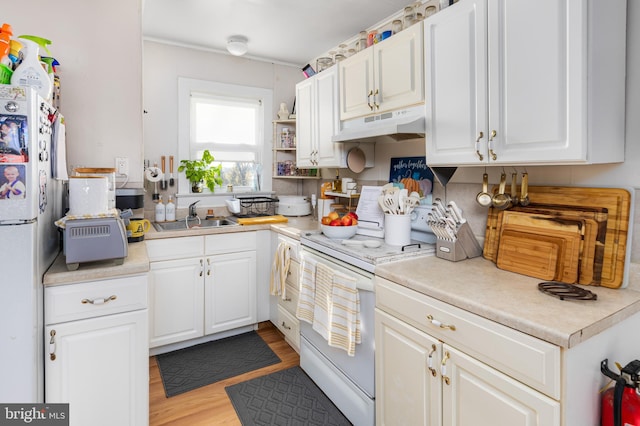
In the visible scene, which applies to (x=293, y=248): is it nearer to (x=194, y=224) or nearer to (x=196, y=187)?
(x=194, y=224)

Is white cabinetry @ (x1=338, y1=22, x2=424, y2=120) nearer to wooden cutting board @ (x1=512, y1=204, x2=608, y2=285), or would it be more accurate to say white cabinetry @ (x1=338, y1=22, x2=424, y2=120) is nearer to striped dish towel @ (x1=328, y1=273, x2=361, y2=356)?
wooden cutting board @ (x1=512, y1=204, x2=608, y2=285)

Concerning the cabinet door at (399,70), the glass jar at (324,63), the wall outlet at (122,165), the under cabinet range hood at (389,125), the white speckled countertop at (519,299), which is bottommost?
the white speckled countertop at (519,299)

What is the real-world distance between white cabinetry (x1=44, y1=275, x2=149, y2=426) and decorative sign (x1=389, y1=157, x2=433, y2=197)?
1609mm

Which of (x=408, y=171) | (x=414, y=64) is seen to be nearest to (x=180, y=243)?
(x=408, y=171)

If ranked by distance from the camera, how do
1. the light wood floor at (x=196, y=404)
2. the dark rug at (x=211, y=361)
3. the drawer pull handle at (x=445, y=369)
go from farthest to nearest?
the dark rug at (x=211, y=361), the light wood floor at (x=196, y=404), the drawer pull handle at (x=445, y=369)

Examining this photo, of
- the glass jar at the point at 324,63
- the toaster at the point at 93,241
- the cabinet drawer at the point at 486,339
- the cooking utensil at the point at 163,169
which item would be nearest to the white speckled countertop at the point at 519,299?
the cabinet drawer at the point at 486,339

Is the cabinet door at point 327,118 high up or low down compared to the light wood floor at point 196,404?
up

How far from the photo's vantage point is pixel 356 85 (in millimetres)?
2236

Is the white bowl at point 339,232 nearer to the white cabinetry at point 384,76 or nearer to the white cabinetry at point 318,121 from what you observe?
the white cabinetry at point 318,121

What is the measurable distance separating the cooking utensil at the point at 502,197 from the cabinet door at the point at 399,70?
0.57m

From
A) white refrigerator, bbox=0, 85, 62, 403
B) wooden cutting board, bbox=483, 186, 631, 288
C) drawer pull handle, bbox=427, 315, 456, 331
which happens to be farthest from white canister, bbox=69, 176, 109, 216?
wooden cutting board, bbox=483, 186, 631, 288

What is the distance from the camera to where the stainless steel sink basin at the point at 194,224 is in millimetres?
2766

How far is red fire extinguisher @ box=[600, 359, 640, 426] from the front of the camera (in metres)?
0.99

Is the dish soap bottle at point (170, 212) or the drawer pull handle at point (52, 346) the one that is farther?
the dish soap bottle at point (170, 212)
